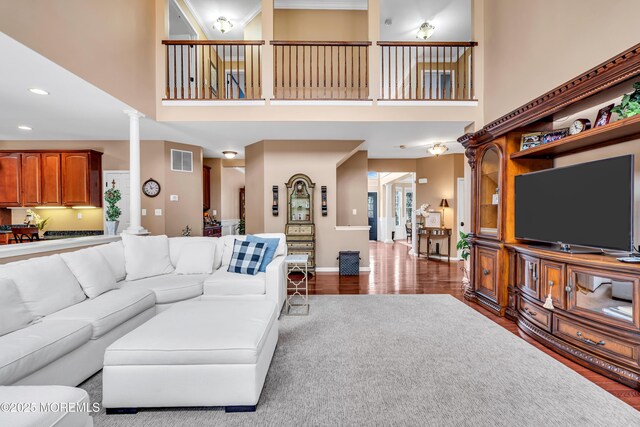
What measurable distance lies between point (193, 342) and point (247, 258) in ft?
5.40

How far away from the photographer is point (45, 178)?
17.2 ft

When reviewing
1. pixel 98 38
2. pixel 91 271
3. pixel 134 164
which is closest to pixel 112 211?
pixel 134 164

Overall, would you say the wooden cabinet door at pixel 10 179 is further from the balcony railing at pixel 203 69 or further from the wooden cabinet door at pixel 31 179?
the balcony railing at pixel 203 69

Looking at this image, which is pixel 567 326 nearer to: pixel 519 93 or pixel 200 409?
pixel 519 93

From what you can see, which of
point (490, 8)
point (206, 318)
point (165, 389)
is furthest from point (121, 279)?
point (490, 8)

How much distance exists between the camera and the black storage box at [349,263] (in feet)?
17.7

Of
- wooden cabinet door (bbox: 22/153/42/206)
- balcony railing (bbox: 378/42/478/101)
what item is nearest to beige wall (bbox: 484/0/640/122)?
balcony railing (bbox: 378/42/478/101)

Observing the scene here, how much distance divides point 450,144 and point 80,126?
7.10 meters

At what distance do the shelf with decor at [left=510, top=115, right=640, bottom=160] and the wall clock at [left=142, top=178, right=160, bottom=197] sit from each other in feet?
20.1

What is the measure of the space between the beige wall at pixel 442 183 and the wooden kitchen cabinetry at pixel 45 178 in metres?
7.75

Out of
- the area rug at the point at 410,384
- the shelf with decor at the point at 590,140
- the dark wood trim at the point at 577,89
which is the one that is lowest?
the area rug at the point at 410,384

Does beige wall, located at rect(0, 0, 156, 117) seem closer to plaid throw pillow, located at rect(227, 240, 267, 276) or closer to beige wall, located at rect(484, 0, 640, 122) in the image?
plaid throw pillow, located at rect(227, 240, 267, 276)

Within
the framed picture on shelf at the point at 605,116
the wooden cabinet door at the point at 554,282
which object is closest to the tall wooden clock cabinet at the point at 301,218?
the wooden cabinet door at the point at 554,282

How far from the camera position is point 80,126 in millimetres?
4730
